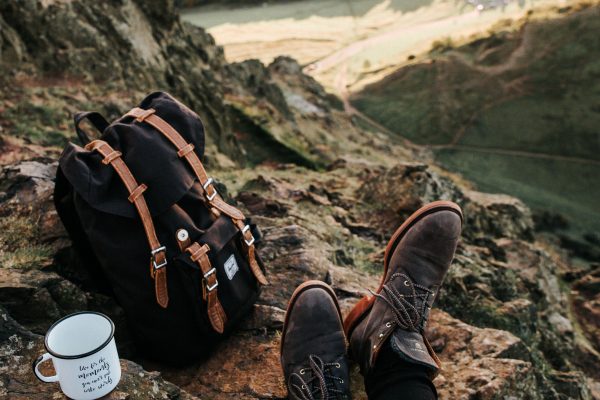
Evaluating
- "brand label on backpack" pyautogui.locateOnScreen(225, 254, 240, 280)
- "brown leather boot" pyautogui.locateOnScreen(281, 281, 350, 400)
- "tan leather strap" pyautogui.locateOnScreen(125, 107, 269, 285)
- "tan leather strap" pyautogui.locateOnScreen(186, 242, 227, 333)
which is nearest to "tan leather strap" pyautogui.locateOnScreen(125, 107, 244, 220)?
"tan leather strap" pyautogui.locateOnScreen(125, 107, 269, 285)

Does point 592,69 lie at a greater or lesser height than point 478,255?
lesser

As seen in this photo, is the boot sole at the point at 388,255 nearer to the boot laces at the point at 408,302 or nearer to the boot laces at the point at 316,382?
the boot laces at the point at 408,302

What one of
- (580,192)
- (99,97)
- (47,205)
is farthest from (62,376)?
(580,192)

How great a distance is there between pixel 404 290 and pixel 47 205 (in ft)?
13.3

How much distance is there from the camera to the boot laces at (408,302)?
4895mm

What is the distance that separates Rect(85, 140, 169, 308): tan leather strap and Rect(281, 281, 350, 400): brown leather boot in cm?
123

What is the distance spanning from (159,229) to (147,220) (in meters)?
0.18

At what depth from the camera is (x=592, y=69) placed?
56.6m

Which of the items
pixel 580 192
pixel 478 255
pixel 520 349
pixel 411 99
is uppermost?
pixel 520 349

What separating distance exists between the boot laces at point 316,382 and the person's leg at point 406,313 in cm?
33

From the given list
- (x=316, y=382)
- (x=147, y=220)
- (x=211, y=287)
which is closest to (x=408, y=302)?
(x=316, y=382)

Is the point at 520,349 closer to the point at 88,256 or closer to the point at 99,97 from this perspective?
the point at 88,256

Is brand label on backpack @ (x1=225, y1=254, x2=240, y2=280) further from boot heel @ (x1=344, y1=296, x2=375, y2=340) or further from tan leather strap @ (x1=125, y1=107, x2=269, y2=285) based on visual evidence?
boot heel @ (x1=344, y1=296, x2=375, y2=340)

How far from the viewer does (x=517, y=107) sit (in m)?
57.4
